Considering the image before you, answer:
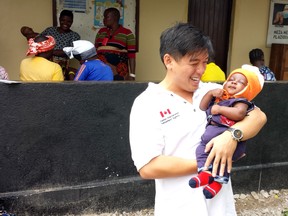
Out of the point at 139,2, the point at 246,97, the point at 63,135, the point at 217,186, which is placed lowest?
the point at 63,135

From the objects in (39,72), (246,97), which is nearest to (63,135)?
(39,72)

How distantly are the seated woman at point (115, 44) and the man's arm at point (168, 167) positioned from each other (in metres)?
3.29

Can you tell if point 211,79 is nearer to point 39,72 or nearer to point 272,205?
point 272,205

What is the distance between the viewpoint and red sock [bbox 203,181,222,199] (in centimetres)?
144

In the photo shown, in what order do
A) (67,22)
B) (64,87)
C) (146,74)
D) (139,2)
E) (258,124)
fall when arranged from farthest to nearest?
(146,74)
(139,2)
(67,22)
(64,87)
(258,124)

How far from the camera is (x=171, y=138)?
1.45m

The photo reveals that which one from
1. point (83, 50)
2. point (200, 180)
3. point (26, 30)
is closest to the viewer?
point (200, 180)

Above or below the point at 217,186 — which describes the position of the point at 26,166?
below

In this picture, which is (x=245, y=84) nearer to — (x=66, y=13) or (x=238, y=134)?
(x=238, y=134)

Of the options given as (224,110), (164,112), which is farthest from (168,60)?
(224,110)

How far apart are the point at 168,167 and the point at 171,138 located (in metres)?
0.12

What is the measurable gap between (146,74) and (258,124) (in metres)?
4.02

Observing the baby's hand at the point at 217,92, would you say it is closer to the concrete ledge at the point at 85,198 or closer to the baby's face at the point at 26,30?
the concrete ledge at the point at 85,198

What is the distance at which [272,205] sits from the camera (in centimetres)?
400
